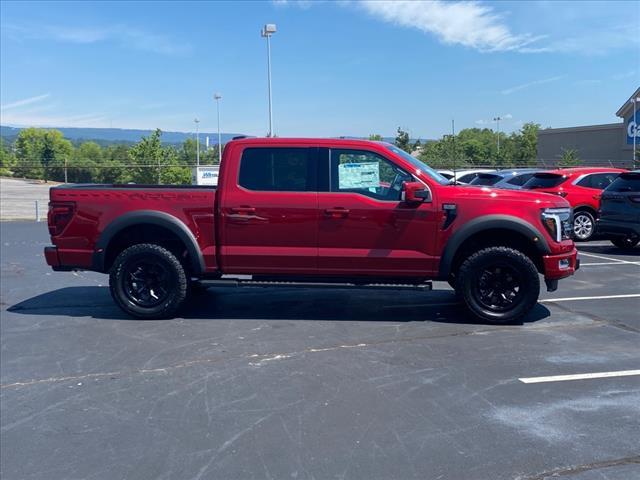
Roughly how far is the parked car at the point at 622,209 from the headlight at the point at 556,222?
225 inches

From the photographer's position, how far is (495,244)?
6781 mm

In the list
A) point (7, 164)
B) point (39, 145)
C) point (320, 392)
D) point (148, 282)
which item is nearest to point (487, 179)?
point (148, 282)

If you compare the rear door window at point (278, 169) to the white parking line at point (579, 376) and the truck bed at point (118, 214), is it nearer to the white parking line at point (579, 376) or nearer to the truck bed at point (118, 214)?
the truck bed at point (118, 214)

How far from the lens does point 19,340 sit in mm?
6402

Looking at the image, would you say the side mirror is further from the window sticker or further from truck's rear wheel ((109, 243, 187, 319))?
truck's rear wheel ((109, 243, 187, 319))

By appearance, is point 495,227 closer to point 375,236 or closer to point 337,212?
point 375,236

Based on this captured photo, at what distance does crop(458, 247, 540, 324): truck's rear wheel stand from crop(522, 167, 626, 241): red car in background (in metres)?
7.75

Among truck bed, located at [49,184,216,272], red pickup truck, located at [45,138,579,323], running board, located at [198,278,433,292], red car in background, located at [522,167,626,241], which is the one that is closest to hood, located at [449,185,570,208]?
red pickup truck, located at [45,138,579,323]

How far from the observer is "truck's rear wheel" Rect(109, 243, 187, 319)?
273 inches

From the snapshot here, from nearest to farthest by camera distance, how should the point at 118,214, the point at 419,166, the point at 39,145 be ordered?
the point at 419,166 < the point at 118,214 < the point at 39,145

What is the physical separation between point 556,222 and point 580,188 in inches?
315

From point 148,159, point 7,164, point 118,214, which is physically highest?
point 7,164

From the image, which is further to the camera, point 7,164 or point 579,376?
point 7,164

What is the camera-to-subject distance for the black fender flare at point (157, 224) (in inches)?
269
